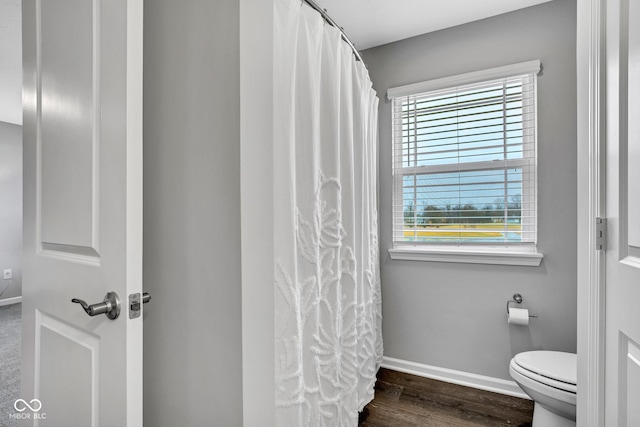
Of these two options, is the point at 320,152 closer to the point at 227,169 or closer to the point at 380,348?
the point at 227,169

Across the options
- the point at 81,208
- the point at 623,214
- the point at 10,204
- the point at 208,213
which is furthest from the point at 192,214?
the point at 10,204

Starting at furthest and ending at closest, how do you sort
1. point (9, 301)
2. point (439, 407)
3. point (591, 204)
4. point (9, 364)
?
point (9, 301), point (9, 364), point (439, 407), point (591, 204)

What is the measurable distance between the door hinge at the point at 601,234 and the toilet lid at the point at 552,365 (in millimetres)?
719

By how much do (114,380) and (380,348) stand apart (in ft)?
5.76

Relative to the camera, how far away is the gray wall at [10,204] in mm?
3922

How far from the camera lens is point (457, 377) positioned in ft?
6.78

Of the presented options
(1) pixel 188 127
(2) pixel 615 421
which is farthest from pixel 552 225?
(1) pixel 188 127

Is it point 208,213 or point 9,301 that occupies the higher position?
point 208,213

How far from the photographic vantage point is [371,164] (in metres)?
1.96

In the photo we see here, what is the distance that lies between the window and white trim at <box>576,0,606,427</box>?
3.24 feet

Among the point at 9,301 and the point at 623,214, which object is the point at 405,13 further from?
the point at 9,301

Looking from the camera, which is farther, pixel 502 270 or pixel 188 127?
pixel 502 270

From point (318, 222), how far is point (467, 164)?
131 centimetres

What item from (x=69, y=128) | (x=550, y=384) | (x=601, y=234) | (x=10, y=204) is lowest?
(x=550, y=384)
